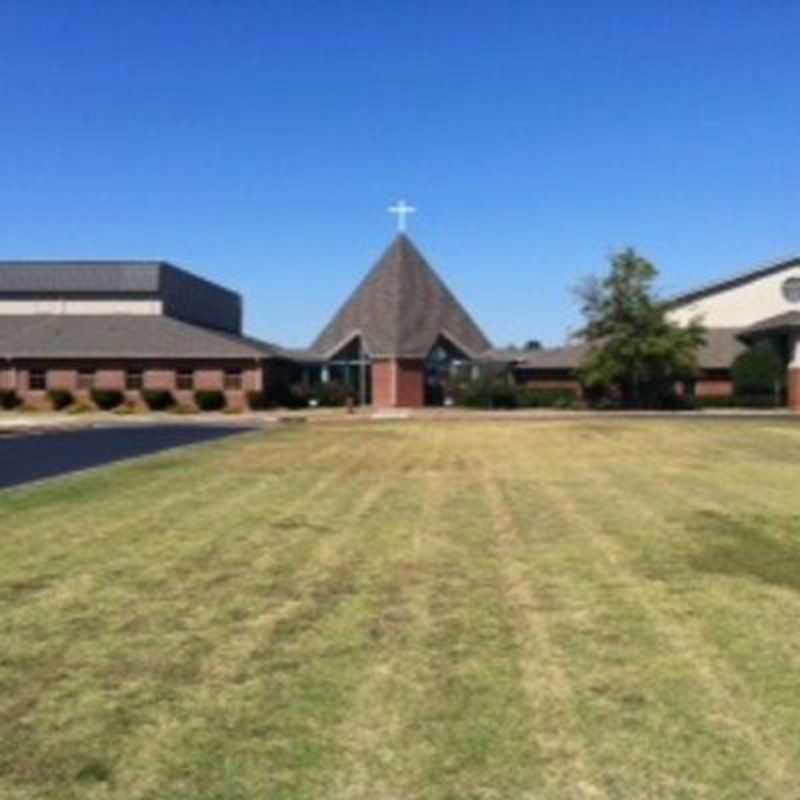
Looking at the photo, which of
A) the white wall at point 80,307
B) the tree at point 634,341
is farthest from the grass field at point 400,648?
the white wall at point 80,307

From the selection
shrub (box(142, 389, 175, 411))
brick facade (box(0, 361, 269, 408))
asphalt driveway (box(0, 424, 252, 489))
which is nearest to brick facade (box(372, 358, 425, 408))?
brick facade (box(0, 361, 269, 408))

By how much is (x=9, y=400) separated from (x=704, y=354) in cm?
3747

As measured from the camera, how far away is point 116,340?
6969 cm

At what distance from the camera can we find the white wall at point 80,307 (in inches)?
3012

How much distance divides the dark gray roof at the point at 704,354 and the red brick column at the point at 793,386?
4361mm

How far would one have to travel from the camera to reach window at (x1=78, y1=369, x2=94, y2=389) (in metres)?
67.9

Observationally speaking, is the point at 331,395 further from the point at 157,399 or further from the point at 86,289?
the point at 86,289

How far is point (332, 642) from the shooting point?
8375mm

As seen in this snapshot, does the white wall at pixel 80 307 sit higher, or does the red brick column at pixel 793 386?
the white wall at pixel 80 307

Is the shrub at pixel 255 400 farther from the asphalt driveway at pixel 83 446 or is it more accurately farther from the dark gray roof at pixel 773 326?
the dark gray roof at pixel 773 326

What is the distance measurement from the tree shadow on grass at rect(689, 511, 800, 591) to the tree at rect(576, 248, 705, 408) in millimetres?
48569

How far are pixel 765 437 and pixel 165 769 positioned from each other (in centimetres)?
3185

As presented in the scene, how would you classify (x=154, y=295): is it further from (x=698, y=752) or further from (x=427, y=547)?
(x=698, y=752)

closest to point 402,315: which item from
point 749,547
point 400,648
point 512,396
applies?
point 512,396
